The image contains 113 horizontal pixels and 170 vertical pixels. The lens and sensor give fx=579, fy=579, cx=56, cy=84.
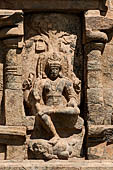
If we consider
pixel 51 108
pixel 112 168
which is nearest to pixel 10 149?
pixel 51 108

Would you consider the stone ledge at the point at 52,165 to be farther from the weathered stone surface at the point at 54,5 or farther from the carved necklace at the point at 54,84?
the weathered stone surface at the point at 54,5

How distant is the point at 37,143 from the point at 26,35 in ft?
5.33

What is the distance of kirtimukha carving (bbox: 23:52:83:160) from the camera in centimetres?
823

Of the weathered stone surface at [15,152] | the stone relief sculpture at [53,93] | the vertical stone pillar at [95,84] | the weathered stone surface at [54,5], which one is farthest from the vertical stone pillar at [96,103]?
the weathered stone surface at [15,152]

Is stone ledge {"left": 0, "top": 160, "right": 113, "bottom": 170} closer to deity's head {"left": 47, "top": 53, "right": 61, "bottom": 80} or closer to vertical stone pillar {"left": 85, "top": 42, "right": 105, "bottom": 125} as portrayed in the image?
vertical stone pillar {"left": 85, "top": 42, "right": 105, "bottom": 125}

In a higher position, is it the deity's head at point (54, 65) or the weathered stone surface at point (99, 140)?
the deity's head at point (54, 65)

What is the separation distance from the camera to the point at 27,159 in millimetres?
8320

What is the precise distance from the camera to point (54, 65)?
8453 millimetres

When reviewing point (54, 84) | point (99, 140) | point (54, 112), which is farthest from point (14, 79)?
point (99, 140)

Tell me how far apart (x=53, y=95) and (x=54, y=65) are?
1.44ft

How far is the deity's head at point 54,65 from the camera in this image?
8.45 m

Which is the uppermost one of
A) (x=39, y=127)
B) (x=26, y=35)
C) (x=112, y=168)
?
(x=26, y=35)

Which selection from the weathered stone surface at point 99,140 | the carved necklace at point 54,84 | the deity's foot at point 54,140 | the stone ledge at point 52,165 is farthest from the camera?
the carved necklace at point 54,84

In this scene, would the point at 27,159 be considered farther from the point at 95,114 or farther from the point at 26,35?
the point at 26,35
